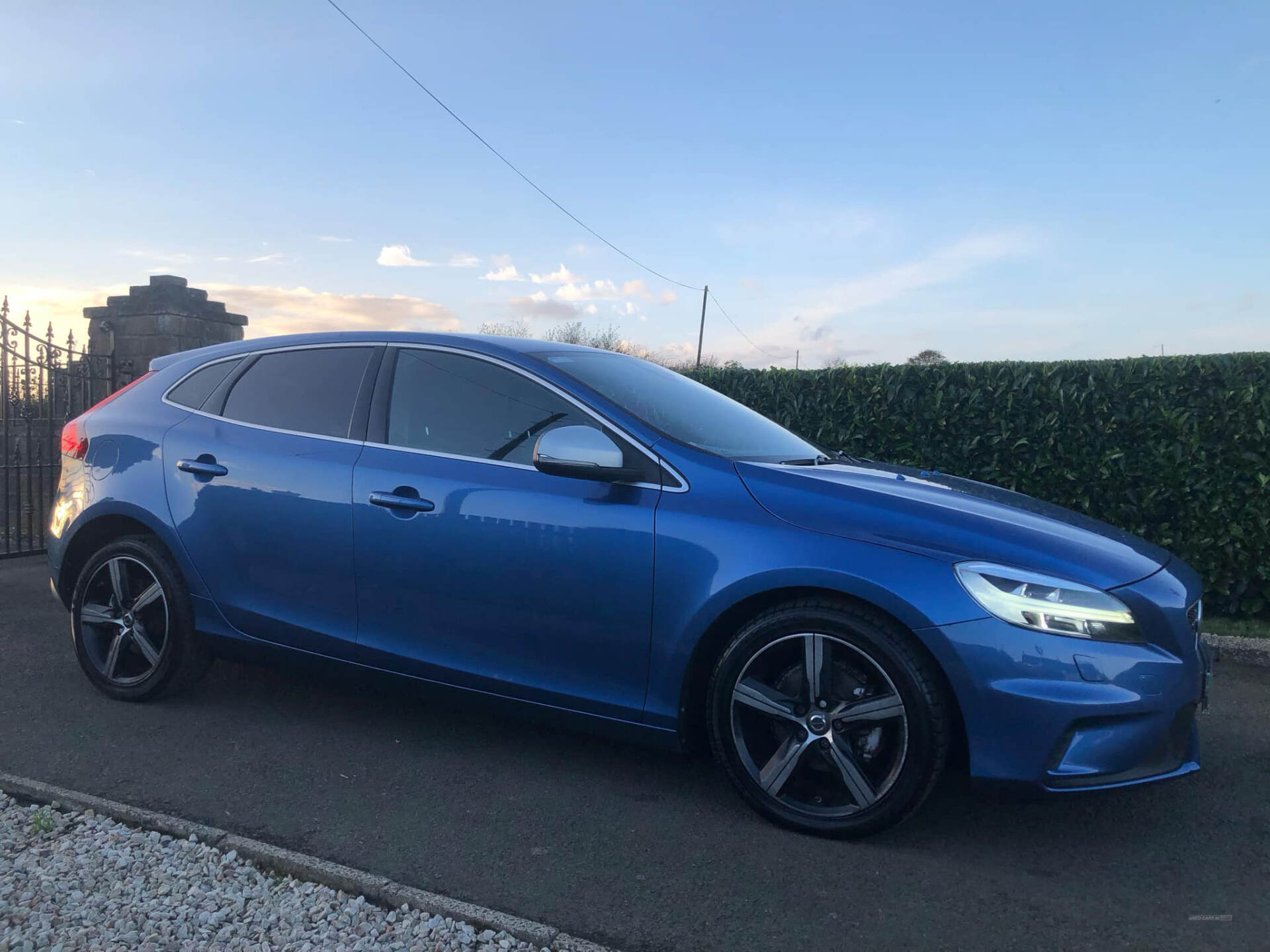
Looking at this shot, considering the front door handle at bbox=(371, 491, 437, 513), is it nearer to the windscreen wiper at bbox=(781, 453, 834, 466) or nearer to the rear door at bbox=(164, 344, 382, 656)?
the rear door at bbox=(164, 344, 382, 656)

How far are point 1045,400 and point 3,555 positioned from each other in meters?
8.28

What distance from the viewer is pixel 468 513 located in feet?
11.1

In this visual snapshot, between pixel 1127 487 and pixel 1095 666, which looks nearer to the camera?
pixel 1095 666

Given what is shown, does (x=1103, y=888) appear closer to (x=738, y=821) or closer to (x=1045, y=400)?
(x=738, y=821)

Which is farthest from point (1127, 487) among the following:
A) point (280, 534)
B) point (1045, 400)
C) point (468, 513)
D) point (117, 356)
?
point (117, 356)

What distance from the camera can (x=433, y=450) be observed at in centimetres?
359

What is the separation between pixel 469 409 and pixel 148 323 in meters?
6.48

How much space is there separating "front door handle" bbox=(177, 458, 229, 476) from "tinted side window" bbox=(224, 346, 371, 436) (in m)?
0.23

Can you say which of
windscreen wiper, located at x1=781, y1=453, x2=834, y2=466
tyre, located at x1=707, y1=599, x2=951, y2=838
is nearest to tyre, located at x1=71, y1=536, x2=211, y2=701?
tyre, located at x1=707, y1=599, x2=951, y2=838

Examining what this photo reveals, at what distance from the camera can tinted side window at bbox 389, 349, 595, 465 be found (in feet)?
11.4

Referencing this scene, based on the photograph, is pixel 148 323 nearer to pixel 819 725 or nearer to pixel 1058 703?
pixel 819 725

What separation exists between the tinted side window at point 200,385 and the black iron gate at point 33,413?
4.22 meters

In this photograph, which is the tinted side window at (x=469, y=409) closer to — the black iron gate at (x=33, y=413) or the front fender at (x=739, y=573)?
the front fender at (x=739, y=573)

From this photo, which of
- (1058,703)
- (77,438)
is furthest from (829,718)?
(77,438)
